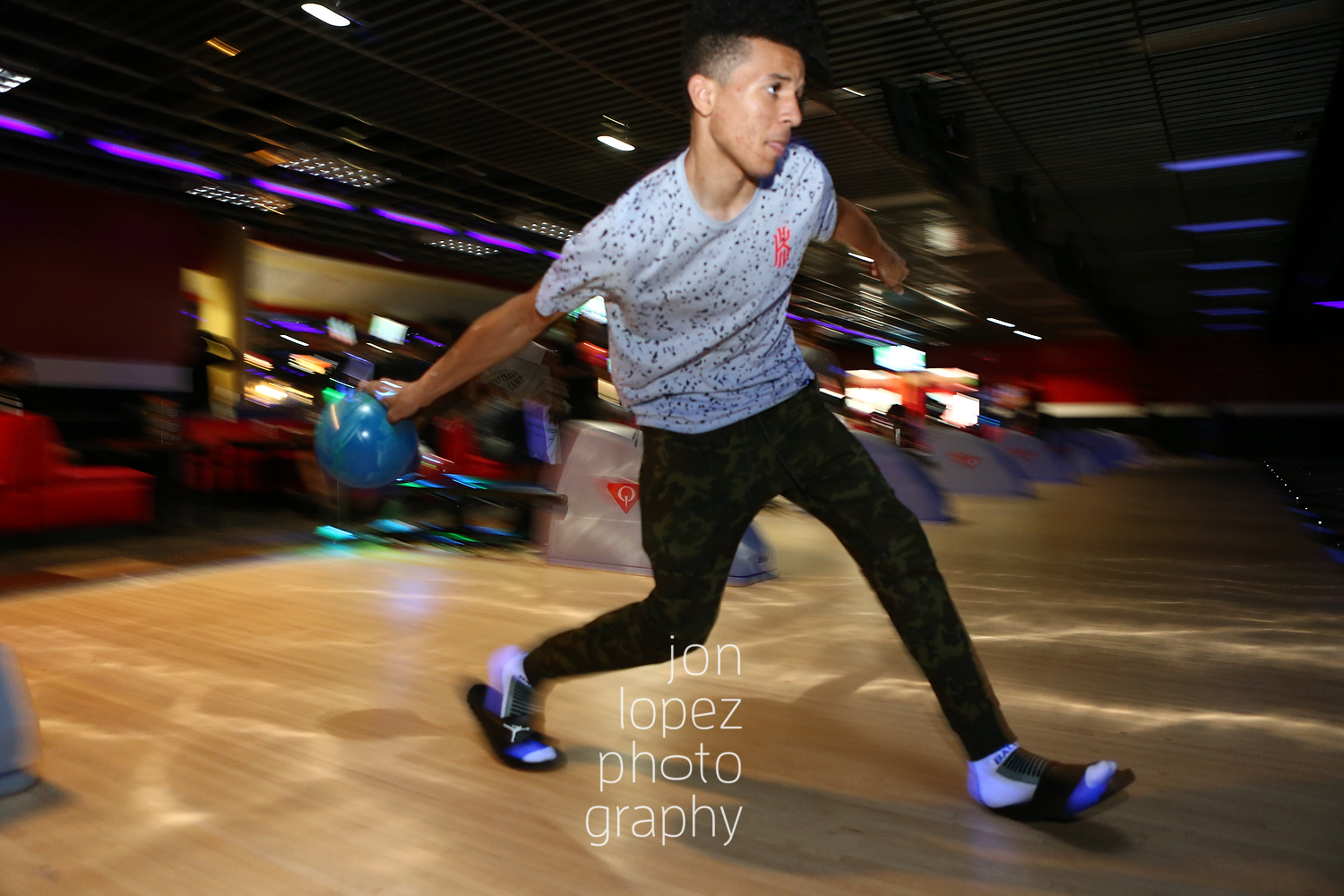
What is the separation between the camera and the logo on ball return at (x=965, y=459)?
10.3 metres

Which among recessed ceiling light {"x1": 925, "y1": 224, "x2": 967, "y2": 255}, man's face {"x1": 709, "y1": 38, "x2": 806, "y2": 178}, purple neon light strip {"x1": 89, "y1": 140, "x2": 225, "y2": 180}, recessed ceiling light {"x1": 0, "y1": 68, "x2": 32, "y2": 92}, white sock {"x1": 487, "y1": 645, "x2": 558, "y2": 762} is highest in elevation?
recessed ceiling light {"x1": 925, "y1": 224, "x2": 967, "y2": 255}

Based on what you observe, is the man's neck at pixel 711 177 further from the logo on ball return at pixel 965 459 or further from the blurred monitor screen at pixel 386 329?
the blurred monitor screen at pixel 386 329

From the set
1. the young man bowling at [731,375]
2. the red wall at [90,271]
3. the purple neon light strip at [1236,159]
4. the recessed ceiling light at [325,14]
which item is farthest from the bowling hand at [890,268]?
the red wall at [90,271]

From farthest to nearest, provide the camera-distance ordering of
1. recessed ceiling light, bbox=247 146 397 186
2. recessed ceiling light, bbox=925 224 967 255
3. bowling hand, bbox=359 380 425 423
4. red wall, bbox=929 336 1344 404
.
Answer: red wall, bbox=929 336 1344 404, recessed ceiling light, bbox=925 224 967 255, recessed ceiling light, bbox=247 146 397 186, bowling hand, bbox=359 380 425 423

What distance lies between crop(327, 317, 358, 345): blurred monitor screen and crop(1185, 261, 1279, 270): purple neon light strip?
13931 millimetres

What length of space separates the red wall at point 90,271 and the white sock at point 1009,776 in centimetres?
1038

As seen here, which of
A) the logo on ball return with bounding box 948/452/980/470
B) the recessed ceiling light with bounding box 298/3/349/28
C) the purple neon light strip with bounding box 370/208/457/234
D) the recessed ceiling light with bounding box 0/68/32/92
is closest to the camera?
the recessed ceiling light with bounding box 298/3/349/28

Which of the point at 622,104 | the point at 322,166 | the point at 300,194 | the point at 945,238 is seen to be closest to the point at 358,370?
the point at 322,166

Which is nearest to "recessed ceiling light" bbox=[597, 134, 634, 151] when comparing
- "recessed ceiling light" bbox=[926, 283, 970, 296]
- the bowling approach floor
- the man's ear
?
the bowling approach floor

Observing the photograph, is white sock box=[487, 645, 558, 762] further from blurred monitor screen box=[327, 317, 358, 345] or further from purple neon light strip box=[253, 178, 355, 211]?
blurred monitor screen box=[327, 317, 358, 345]

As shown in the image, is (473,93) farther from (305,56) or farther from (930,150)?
(930,150)

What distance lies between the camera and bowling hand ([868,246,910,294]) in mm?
2070

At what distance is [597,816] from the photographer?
1793 mm

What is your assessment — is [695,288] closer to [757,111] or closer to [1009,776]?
[757,111]
